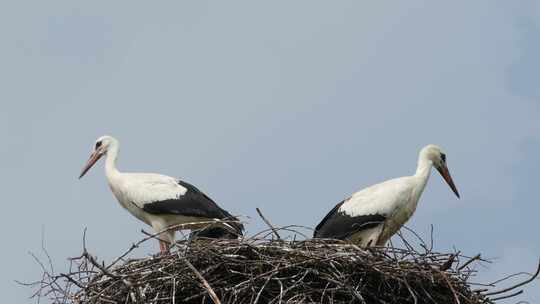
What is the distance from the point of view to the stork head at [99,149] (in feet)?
50.3

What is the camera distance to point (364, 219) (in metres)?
13.2

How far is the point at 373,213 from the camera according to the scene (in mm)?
13219

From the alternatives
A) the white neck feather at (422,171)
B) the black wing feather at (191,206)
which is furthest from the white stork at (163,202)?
the white neck feather at (422,171)

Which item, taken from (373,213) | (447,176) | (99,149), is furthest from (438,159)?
(99,149)

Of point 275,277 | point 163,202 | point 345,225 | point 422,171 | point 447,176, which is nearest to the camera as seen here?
point 275,277

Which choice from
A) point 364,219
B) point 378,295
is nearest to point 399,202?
point 364,219

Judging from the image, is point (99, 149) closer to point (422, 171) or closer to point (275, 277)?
point (422, 171)

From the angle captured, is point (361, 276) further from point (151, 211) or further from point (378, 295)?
point (151, 211)

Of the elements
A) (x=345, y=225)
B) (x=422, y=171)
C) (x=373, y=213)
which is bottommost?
(x=345, y=225)

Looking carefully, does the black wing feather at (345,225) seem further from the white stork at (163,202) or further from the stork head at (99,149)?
the stork head at (99,149)

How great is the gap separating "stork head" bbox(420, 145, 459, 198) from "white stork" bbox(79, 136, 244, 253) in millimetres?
2017

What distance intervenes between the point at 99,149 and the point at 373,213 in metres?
3.47

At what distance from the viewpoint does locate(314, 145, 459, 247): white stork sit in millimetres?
13164

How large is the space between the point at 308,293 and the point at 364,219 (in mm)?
2644
